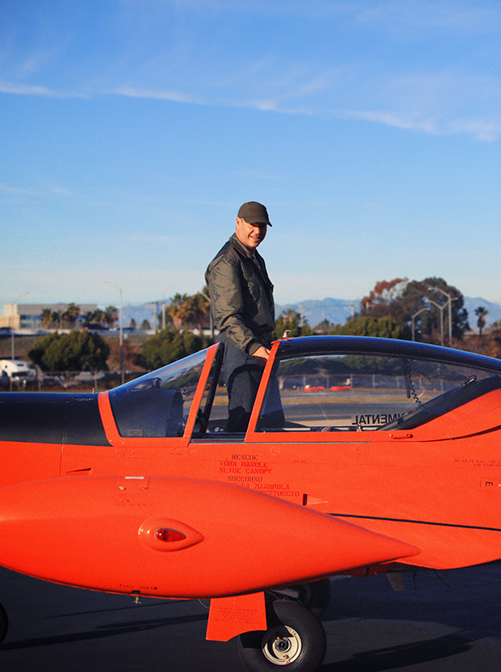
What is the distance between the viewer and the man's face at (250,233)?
4059 mm

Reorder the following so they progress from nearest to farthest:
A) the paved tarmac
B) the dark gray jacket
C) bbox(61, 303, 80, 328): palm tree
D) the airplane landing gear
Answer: the airplane landing gear < the paved tarmac < the dark gray jacket < bbox(61, 303, 80, 328): palm tree

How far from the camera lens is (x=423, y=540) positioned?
132 inches

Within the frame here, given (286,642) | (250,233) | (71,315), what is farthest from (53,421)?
(71,315)

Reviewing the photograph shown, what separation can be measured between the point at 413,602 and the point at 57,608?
2.47m

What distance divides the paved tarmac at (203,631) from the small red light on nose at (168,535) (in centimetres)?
94

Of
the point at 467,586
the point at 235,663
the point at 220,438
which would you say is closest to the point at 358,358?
the point at 220,438

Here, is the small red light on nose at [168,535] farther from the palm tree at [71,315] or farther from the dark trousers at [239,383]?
the palm tree at [71,315]

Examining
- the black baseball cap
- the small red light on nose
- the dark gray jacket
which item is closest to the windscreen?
the dark gray jacket

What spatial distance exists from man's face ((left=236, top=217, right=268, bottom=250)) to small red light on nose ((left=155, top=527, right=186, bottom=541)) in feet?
5.88

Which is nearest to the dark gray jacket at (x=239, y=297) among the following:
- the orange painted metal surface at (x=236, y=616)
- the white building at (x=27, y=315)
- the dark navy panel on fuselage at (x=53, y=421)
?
the dark navy panel on fuselage at (x=53, y=421)

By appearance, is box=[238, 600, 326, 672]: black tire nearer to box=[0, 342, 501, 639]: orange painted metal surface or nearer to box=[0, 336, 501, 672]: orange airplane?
box=[0, 336, 501, 672]: orange airplane

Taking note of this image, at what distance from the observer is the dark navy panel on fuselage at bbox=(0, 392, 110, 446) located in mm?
3715

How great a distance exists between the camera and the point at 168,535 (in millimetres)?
3119

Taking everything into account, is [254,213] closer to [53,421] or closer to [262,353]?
[262,353]
